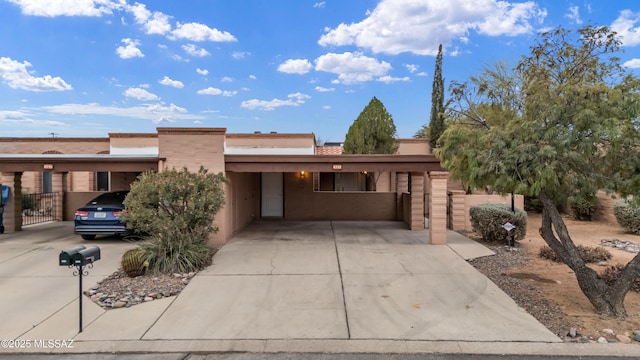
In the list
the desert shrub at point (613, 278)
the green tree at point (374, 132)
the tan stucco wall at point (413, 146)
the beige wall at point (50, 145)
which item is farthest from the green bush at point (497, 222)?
the beige wall at point (50, 145)

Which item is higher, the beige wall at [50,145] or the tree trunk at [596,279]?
the beige wall at [50,145]

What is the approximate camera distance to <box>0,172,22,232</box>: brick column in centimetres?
1199

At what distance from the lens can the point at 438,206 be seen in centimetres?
975

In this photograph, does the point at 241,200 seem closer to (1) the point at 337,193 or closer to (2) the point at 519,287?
(1) the point at 337,193

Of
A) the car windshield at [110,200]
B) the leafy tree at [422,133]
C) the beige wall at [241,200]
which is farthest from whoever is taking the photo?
the leafy tree at [422,133]

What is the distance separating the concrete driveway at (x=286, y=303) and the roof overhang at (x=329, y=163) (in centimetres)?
240

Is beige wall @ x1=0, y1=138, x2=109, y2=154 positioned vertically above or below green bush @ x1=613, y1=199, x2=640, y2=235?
above

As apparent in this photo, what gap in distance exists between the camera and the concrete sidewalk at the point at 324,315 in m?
4.05

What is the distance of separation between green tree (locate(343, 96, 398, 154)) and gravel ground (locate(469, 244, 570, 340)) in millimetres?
8254

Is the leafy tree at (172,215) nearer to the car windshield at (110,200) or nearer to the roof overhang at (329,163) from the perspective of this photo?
the roof overhang at (329,163)

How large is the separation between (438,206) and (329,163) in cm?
328

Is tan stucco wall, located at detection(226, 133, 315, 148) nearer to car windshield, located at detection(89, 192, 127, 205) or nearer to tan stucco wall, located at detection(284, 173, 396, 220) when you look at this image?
tan stucco wall, located at detection(284, 173, 396, 220)

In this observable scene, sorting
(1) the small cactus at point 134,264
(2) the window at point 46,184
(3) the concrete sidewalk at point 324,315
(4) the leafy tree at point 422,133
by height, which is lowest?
(3) the concrete sidewalk at point 324,315

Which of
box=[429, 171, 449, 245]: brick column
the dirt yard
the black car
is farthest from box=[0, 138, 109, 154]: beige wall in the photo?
the dirt yard
